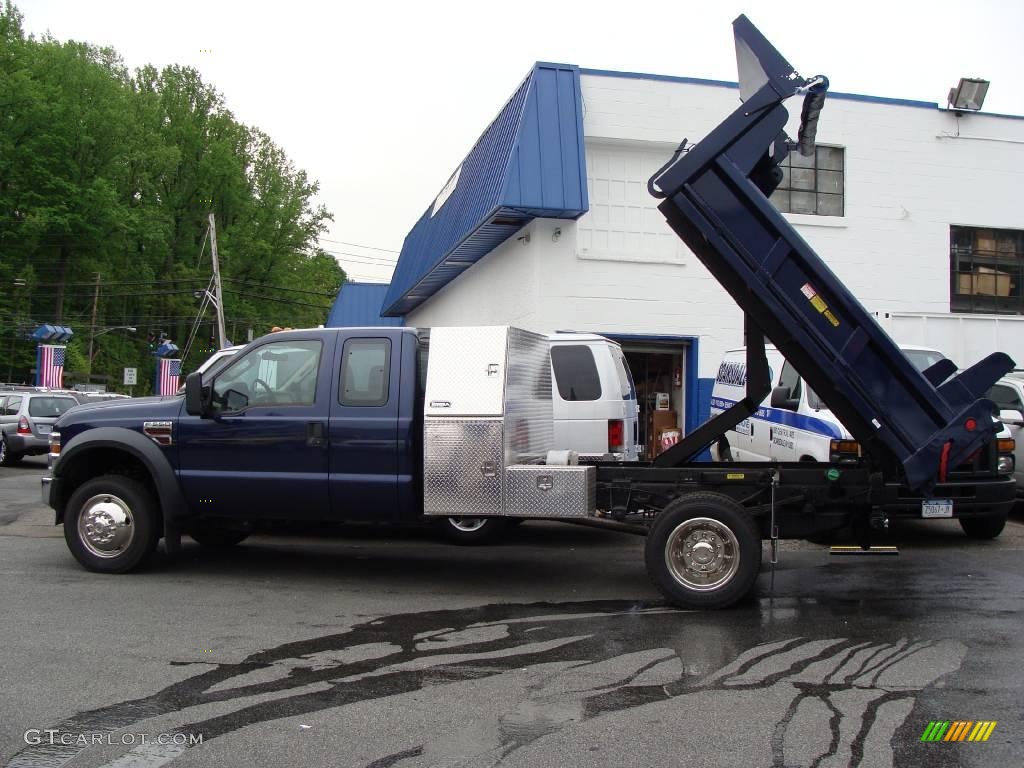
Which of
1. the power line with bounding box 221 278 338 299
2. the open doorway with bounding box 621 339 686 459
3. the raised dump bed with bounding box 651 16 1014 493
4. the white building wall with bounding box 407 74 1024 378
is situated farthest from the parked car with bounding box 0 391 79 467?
the power line with bounding box 221 278 338 299

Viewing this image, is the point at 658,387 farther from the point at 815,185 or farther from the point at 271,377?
the point at 271,377

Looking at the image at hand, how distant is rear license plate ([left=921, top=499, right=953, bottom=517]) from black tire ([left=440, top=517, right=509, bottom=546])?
428 centimetres

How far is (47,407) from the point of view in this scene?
67.2ft

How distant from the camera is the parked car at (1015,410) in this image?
1132 cm

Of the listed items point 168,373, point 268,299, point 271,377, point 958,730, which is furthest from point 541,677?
point 268,299

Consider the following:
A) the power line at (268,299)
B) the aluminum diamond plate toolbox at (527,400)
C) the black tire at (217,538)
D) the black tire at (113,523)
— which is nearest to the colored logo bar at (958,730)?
the aluminum diamond plate toolbox at (527,400)

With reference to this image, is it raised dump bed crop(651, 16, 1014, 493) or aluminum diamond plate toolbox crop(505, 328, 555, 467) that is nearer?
raised dump bed crop(651, 16, 1014, 493)

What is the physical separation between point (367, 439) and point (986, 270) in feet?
48.0

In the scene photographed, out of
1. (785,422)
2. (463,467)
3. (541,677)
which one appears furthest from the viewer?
(785,422)

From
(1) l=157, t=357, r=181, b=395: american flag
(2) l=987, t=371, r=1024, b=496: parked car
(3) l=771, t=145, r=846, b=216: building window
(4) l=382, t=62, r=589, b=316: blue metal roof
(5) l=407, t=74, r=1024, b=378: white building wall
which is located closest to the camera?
(2) l=987, t=371, r=1024, b=496: parked car

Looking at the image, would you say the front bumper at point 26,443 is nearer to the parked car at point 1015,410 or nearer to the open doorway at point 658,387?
the open doorway at point 658,387

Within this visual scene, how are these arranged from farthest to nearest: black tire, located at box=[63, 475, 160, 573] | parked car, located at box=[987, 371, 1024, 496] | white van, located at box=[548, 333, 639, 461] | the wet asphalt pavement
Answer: parked car, located at box=[987, 371, 1024, 496] < white van, located at box=[548, 333, 639, 461] < black tire, located at box=[63, 475, 160, 573] < the wet asphalt pavement

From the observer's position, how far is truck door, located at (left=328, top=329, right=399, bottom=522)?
7.46m

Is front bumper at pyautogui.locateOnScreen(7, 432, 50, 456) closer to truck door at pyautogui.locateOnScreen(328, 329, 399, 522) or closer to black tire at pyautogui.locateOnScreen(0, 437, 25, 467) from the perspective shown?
black tire at pyautogui.locateOnScreen(0, 437, 25, 467)
